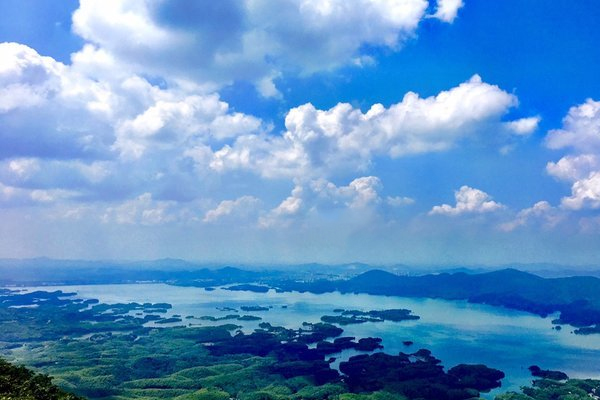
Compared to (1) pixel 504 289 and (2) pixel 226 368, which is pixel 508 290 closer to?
(1) pixel 504 289

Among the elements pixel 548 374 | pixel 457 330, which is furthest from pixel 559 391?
pixel 457 330

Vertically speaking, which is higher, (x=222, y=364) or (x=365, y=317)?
(x=365, y=317)

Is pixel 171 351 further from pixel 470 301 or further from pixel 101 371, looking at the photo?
pixel 470 301

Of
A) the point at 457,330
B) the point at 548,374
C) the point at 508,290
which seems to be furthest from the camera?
the point at 508,290

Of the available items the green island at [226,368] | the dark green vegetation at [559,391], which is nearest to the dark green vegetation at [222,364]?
the green island at [226,368]

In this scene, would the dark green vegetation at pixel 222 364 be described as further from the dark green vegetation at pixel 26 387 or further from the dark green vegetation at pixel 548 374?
the dark green vegetation at pixel 26 387

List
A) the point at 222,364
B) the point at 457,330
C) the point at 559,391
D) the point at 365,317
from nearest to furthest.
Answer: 1. the point at 559,391
2. the point at 222,364
3. the point at 457,330
4. the point at 365,317

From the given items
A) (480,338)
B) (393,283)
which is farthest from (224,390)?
(393,283)
